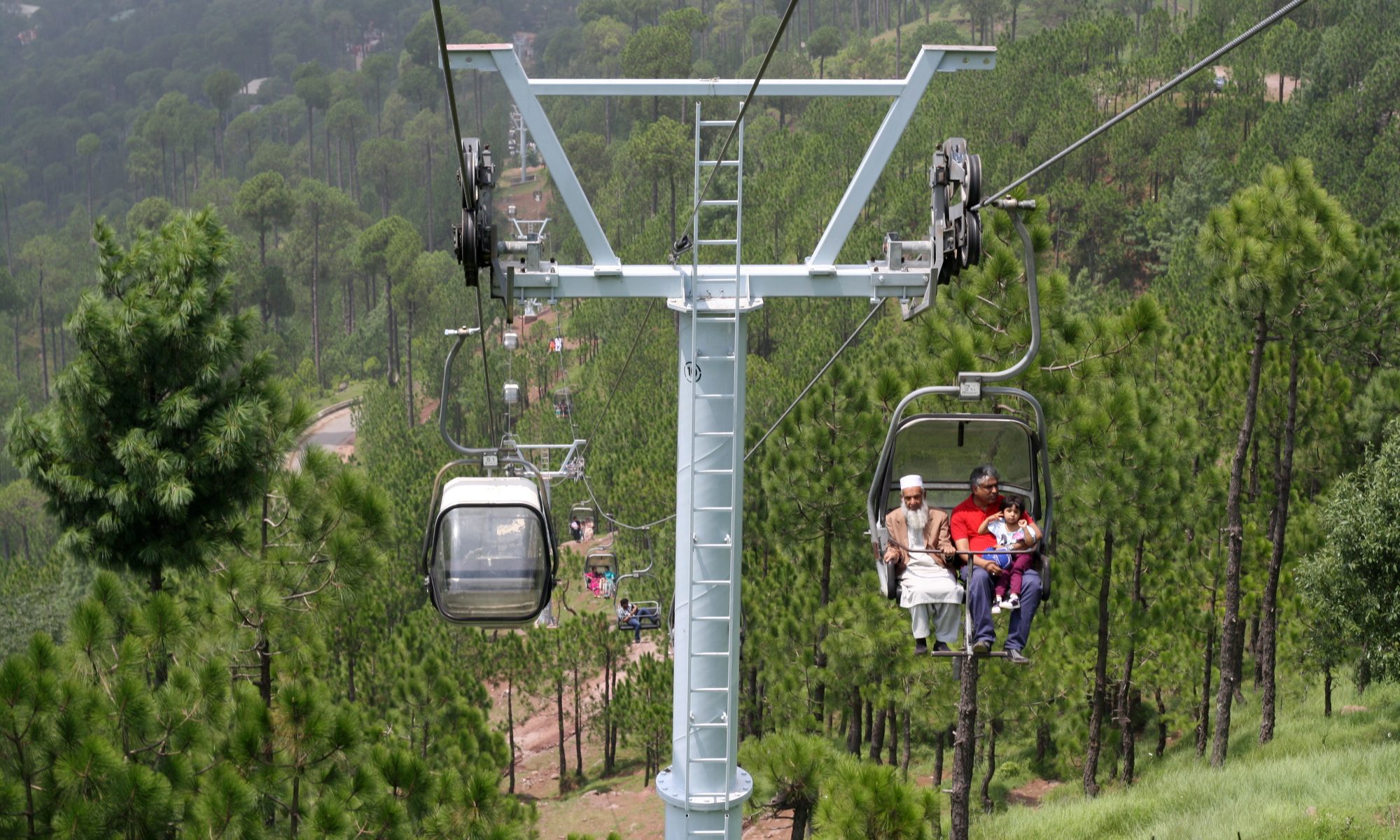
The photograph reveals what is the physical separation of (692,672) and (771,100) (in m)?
82.9

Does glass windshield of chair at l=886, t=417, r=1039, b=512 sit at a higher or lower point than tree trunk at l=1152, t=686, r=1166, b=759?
higher

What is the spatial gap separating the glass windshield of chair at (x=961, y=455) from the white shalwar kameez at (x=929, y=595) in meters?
0.37

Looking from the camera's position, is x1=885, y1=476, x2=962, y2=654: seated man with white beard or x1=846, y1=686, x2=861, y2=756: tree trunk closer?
x1=885, y1=476, x2=962, y2=654: seated man with white beard

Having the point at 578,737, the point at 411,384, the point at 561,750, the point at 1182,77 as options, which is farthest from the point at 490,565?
the point at 411,384

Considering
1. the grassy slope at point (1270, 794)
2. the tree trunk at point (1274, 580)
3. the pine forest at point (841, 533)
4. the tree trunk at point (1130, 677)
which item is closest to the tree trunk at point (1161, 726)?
the pine forest at point (841, 533)

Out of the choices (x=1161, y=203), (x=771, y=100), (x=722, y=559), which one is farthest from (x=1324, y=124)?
(x=771, y=100)

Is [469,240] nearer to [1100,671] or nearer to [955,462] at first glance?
[955,462]

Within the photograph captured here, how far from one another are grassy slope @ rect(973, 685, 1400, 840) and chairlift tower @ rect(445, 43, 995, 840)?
5.68 m

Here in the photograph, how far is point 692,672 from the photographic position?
737 centimetres

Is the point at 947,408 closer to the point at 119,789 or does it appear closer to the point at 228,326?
the point at 228,326

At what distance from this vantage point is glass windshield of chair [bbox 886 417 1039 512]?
25.1 feet

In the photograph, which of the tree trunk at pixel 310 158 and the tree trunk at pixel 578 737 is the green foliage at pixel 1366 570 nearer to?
the tree trunk at pixel 578 737

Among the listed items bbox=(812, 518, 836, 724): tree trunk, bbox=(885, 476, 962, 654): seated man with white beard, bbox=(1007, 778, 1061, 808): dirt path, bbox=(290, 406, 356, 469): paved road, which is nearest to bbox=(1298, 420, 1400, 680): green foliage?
bbox=(1007, 778, 1061, 808): dirt path

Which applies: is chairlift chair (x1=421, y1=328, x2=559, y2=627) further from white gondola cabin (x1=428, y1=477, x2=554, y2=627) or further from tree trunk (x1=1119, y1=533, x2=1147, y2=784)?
tree trunk (x1=1119, y1=533, x2=1147, y2=784)
